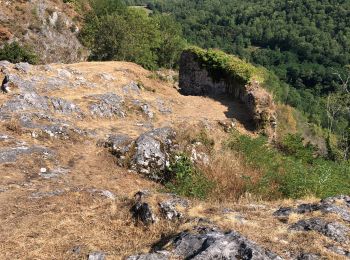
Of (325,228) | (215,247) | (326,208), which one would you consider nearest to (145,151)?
(326,208)

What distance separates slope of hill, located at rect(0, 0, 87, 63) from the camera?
147 feet

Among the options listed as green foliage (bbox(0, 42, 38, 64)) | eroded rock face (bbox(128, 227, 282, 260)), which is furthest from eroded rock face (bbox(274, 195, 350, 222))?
green foliage (bbox(0, 42, 38, 64))

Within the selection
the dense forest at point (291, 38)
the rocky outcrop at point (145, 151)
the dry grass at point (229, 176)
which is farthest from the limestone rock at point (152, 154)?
the dense forest at point (291, 38)

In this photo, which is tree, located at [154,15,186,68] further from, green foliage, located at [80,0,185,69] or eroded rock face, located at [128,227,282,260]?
eroded rock face, located at [128,227,282,260]

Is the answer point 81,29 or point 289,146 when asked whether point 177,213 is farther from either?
point 81,29

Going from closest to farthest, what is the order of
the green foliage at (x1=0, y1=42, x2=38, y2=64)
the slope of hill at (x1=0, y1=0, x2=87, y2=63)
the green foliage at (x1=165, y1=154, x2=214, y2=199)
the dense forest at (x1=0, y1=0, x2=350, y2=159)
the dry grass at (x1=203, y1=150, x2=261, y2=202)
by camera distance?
the green foliage at (x1=165, y1=154, x2=214, y2=199) < the dry grass at (x1=203, y1=150, x2=261, y2=202) < the green foliage at (x1=0, y1=42, x2=38, y2=64) < the slope of hill at (x1=0, y1=0, x2=87, y2=63) < the dense forest at (x1=0, y1=0, x2=350, y2=159)

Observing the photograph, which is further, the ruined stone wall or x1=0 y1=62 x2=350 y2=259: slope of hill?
the ruined stone wall

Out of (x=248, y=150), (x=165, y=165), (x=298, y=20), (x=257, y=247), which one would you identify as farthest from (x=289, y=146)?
(x=298, y=20)

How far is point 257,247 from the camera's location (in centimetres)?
773

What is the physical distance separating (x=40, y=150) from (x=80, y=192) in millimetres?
3828

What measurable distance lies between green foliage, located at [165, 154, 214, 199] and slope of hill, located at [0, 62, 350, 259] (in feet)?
1.77

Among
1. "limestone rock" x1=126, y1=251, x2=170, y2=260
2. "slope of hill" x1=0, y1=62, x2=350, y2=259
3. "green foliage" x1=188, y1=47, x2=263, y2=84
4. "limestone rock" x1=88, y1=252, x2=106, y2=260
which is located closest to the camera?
"limestone rock" x1=126, y1=251, x2=170, y2=260

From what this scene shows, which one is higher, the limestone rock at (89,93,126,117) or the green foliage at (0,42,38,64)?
the limestone rock at (89,93,126,117)

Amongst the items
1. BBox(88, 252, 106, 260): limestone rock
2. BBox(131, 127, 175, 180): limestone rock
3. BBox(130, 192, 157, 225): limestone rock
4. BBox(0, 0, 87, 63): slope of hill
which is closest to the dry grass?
BBox(131, 127, 175, 180): limestone rock
